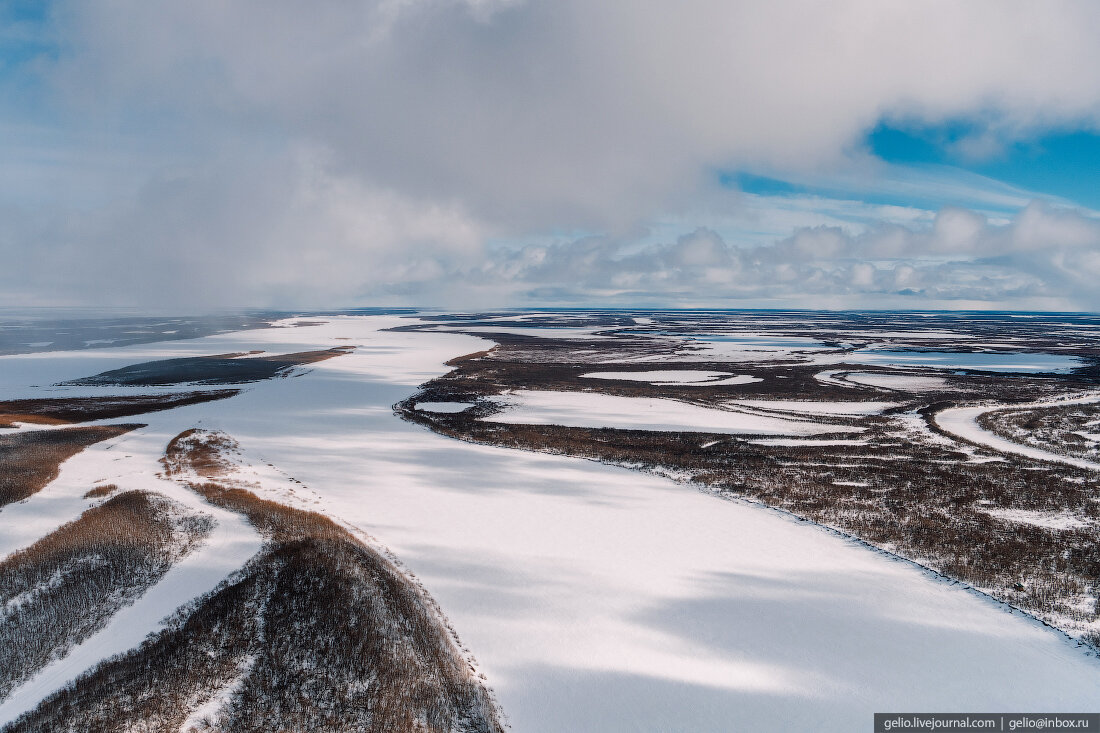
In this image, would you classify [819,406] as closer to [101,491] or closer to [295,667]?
[295,667]

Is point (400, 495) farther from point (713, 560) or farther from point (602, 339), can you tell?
point (602, 339)

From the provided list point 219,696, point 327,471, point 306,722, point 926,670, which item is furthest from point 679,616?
point 327,471

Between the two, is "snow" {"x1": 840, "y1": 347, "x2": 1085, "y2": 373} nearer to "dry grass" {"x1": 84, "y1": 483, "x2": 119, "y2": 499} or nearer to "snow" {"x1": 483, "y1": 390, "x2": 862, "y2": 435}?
"snow" {"x1": 483, "y1": 390, "x2": 862, "y2": 435}

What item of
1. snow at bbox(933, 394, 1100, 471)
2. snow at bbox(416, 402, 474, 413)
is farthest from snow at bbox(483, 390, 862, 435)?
snow at bbox(933, 394, 1100, 471)

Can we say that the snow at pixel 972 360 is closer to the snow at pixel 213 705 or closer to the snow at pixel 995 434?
the snow at pixel 995 434

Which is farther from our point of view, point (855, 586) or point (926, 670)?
point (855, 586)

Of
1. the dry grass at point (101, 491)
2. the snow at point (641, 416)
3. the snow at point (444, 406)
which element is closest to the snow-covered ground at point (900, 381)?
the snow at point (641, 416)

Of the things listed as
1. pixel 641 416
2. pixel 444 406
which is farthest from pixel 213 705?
pixel 444 406
